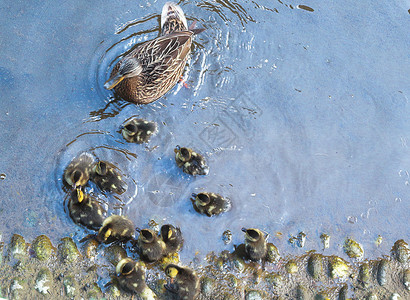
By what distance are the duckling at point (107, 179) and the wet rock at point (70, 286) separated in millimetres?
590

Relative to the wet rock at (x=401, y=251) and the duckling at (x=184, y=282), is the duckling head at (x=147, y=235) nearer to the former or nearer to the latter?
the duckling at (x=184, y=282)

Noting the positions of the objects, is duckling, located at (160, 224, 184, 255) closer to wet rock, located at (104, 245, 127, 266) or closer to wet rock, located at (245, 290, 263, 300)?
wet rock, located at (104, 245, 127, 266)

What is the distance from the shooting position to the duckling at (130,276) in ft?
7.30

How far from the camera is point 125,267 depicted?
2217 mm

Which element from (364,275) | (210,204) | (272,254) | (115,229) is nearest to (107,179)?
(115,229)

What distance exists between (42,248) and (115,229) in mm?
504

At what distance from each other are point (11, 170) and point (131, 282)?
1121 mm

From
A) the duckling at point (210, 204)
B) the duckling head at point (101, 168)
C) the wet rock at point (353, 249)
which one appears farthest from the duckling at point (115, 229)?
the wet rock at point (353, 249)

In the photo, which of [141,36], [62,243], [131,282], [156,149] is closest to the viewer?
[131,282]

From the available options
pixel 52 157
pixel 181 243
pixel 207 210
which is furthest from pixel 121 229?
pixel 52 157

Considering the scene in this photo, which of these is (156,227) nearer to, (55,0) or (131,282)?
(131,282)

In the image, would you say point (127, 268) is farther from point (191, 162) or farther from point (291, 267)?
point (291, 267)

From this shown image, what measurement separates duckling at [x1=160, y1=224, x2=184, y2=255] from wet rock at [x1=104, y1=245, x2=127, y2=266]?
0.29 meters

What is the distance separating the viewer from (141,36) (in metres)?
2.82
